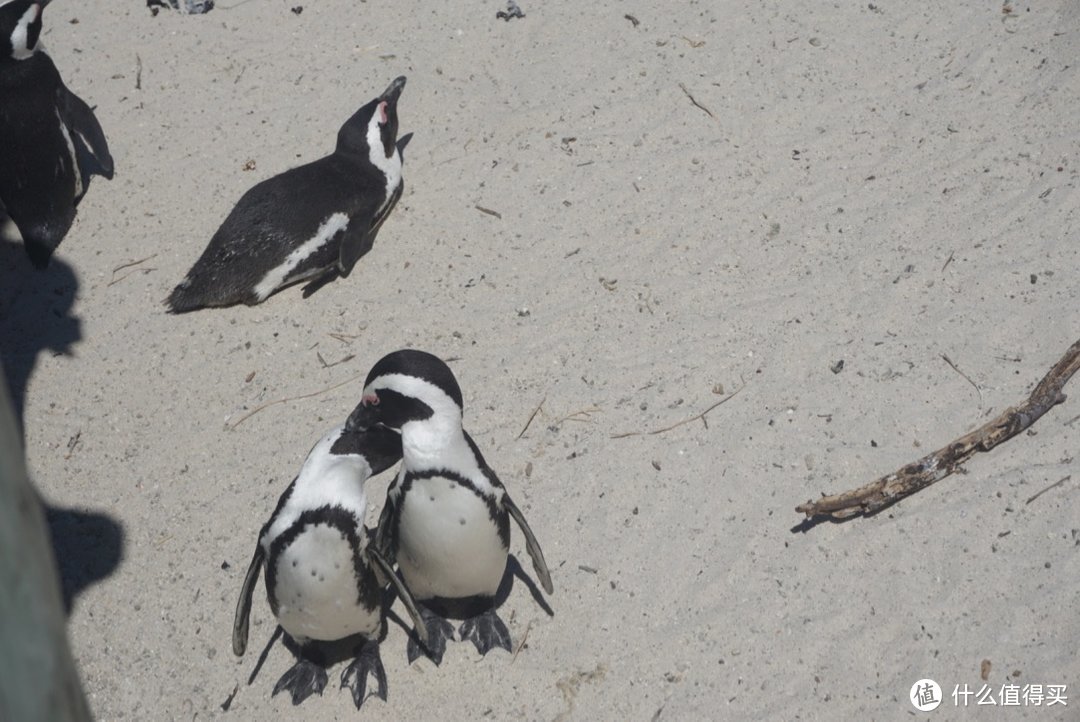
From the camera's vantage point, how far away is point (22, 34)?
482cm

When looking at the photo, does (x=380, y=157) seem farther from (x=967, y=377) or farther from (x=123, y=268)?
(x=967, y=377)

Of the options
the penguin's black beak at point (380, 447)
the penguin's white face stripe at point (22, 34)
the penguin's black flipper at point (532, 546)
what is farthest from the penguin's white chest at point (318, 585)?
the penguin's white face stripe at point (22, 34)

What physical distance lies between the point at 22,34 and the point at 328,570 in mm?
3365

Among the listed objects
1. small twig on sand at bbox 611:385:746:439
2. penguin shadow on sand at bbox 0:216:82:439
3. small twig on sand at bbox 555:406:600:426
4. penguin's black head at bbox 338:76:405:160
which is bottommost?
penguin shadow on sand at bbox 0:216:82:439

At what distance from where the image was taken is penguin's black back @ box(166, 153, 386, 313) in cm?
439

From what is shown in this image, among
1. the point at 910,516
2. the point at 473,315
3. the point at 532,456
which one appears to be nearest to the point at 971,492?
the point at 910,516

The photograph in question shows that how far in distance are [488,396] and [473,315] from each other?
47 cm

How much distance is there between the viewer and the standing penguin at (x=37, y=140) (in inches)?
181

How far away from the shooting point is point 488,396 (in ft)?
13.4

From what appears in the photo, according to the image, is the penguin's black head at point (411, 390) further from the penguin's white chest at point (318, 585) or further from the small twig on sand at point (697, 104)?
the small twig on sand at point (697, 104)

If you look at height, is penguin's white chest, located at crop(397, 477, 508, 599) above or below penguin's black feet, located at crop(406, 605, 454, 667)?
above

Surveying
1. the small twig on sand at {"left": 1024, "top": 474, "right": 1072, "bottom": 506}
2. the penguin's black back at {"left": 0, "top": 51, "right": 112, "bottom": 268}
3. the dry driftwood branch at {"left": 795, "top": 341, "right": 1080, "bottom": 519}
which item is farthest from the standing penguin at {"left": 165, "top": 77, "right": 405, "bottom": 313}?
the small twig on sand at {"left": 1024, "top": 474, "right": 1072, "bottom": 506}

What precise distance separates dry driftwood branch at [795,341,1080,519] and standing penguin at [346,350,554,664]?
1.07 meters

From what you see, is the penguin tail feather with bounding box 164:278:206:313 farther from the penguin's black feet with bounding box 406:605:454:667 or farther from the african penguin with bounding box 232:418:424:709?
the penguin's black feet with bounding box 406:605:454:667
